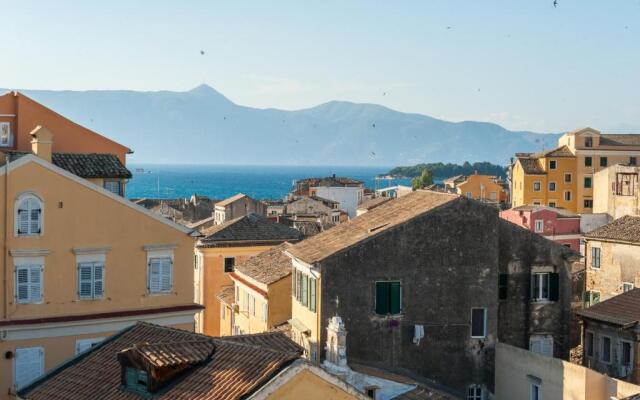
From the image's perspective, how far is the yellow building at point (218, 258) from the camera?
5100 cm

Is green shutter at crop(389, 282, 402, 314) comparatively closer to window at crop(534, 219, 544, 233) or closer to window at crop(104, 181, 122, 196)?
window at crop(104, 181, 122, 196)

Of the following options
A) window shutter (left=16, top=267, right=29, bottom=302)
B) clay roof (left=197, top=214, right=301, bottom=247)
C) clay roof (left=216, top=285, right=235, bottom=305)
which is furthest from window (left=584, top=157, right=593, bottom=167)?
window shutter (left=16, top=267, right=29, bottom=302)

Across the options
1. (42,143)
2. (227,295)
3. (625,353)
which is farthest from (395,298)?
(227,295)

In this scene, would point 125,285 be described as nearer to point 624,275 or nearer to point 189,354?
point 189,354

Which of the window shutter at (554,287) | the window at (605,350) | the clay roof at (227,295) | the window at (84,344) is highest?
the window shutter at (554,287)

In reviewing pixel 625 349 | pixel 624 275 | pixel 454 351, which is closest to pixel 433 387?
pixel 454 351

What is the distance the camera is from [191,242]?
3372cm

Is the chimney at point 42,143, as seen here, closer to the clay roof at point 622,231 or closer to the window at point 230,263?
the window at point 230,263

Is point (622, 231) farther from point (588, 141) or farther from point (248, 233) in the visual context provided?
point (588, 141)

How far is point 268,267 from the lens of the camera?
43312 millimetres

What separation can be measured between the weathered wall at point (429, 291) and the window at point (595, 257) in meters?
16.5

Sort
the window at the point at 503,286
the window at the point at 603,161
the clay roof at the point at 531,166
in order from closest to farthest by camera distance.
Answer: the window at the point at 503,286
the window at the point at 603,161
the clay roof at the point at 531,166

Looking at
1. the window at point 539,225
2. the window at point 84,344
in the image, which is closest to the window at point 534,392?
the window at point 84,344

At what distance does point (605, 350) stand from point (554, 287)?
380 centimetres
